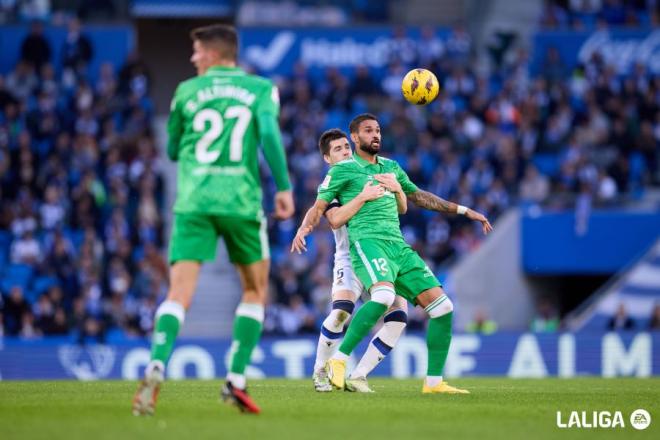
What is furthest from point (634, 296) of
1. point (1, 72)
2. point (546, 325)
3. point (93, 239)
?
point (1, 72)

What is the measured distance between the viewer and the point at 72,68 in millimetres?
29156

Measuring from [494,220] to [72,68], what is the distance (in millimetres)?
10827

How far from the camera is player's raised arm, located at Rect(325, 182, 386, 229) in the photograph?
37.3ft

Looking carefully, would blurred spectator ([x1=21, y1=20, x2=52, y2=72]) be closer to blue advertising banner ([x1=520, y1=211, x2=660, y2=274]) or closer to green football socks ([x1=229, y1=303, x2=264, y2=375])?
blue advertising banner ([x1=520, y1=211, x2=660, y2=274])

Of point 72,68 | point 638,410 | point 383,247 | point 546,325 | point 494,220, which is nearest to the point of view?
point 638,410

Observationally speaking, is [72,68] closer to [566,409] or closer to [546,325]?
[546,325]

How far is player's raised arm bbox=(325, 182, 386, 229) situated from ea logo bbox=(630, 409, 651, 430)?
3.23 metres

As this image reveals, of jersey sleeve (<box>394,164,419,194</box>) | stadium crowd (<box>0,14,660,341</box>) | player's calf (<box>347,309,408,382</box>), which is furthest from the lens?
stadium crowd (<box>0,14,660,341</box>)

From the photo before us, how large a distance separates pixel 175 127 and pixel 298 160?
17712 millimetres

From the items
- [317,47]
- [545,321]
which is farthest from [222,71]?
[317,47]

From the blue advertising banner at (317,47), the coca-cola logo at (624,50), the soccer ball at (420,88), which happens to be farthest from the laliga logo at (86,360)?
the coca-cola logo at (624,50)

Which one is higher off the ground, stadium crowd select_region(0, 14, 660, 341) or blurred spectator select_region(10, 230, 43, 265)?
stadium crowd select_region(0, 14, 660, 341)

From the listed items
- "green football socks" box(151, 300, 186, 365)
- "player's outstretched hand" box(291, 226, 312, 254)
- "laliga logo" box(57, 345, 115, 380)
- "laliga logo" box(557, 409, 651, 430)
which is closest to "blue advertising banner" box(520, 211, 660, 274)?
"laliga logo" box(57, 345, 115, 380)

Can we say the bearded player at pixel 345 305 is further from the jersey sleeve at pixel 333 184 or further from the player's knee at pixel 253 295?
the player's knee at pixel 253 295
